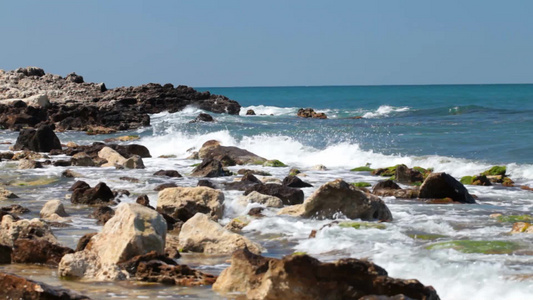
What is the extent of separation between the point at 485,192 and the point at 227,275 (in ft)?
32.9

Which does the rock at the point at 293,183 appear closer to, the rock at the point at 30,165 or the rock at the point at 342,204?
the rock at the point at 342,204

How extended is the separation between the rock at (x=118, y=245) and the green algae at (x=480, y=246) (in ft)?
11.4

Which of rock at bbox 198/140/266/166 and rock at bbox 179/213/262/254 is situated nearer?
rock at bbox 179/213/262/254

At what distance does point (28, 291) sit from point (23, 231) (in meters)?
3.20

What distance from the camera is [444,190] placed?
14078mm

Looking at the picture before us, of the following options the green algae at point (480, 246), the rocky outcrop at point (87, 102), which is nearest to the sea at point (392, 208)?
the green algae at point (480, 246)

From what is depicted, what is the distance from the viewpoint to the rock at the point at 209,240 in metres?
9.22

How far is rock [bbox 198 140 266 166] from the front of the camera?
2211 cm

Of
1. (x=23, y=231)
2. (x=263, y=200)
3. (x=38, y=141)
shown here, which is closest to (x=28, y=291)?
(x=23, y=231)

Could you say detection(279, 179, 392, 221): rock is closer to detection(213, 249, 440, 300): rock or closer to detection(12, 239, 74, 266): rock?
detection(12, 239, 74, 266): rock

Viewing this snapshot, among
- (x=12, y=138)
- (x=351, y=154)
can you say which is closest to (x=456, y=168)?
(x=351, y=154)

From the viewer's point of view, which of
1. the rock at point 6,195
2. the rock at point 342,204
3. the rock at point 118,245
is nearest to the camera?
the rock at point 118,245

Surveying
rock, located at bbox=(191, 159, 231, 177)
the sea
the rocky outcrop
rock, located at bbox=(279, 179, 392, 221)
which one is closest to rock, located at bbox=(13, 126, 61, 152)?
the sea

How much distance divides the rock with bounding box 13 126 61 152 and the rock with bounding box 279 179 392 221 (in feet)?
54.9
